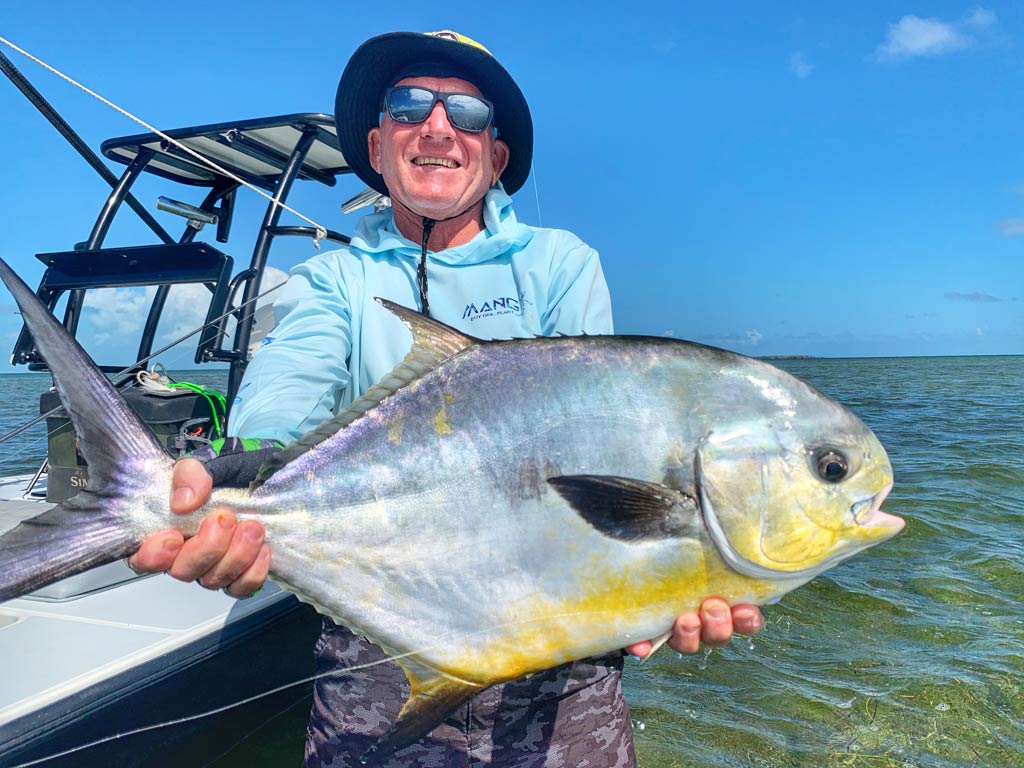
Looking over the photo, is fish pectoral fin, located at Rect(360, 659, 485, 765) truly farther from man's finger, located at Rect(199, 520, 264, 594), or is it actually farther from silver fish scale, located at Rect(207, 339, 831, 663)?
man's finger, located at Rect(199, 520, 264, 594)

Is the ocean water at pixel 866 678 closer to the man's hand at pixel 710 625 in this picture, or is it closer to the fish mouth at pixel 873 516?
the man's hand at pixel 710 625

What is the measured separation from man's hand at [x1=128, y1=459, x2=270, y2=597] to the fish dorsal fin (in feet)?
0.43

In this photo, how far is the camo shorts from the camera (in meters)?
2.23

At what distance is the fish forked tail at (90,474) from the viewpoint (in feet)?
4.94

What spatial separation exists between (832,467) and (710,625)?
48cm

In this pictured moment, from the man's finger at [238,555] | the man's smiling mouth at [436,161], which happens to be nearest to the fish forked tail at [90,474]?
the man's finger at [238,555]

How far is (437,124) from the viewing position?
2605 mm

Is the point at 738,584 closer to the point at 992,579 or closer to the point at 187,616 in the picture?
the point at 187,616

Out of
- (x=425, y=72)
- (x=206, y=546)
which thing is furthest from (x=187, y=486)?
(x=425, y=72)

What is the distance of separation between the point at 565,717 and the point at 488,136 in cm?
209

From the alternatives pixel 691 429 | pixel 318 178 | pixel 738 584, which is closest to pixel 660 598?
pixel 738 584

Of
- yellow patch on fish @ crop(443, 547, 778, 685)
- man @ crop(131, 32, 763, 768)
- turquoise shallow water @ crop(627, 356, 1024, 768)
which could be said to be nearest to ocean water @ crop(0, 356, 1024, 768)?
turquoise shallow water @ crop(627, 356, 1024, 768)

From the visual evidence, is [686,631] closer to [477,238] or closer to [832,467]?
[832,467]

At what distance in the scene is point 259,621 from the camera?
4059 mm
